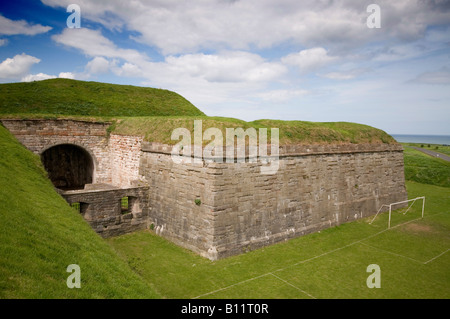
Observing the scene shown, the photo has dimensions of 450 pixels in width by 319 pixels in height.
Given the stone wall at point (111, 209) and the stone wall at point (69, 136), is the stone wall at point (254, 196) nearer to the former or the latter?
the stone wall at point (111, 209)

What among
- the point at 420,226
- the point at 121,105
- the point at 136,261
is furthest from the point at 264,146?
the point at 121,105

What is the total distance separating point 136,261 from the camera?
34.0 feet

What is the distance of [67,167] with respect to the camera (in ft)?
61.9

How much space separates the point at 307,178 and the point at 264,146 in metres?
3.11

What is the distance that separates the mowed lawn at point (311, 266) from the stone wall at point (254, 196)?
2.06 feet

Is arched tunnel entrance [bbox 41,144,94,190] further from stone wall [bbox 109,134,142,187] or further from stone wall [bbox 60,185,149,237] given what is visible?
stone wall [bbox 60,185,149,237]

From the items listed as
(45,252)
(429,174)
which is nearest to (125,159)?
(45,252)

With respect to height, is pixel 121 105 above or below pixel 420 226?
above

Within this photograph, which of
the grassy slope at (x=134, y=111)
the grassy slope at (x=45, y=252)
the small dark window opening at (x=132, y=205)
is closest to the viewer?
the grassy slope at (x=45, y=252)

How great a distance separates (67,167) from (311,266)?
15818 millimetres

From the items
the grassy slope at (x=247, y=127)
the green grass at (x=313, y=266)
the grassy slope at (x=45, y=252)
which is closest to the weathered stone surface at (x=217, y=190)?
the grassy slope at (x=247, y=127)

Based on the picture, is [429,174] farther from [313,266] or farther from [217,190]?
[217,190]

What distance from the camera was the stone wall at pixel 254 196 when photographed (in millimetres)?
10859
